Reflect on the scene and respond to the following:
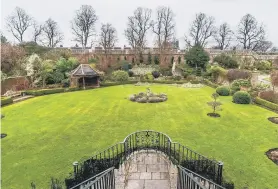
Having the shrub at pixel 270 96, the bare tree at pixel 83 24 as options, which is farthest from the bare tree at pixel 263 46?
the shrub at pixel 270 96

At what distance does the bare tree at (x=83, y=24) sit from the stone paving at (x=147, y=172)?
146ft

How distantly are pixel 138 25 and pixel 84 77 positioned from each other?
24.7 metres

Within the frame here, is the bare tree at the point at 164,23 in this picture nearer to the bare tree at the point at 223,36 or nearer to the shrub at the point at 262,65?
the bare tree at the point at 223,36

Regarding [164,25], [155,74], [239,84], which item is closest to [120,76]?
[155,74]

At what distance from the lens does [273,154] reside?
10586 mm

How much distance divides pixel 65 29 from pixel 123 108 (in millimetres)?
43496

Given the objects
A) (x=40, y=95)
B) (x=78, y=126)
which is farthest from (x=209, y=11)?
(x=78, y=126)

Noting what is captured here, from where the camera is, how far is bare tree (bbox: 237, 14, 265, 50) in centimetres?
5447

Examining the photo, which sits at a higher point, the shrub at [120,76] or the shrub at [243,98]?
the shrub at [120,76]

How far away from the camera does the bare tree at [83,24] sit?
49.7m

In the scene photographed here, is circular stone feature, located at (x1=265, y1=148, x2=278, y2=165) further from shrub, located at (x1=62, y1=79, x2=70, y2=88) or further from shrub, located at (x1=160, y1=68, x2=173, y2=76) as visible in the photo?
shrub, located at (x1=160, y1=68, x2=173, y2=76)

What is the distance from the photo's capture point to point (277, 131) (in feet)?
44.2

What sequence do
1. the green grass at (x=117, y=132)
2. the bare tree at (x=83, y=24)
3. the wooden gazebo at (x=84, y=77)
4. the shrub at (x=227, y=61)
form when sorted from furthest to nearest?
the bare tree at (x=83, y=24), the shrub at (x=227, y=61), the wooden gazebo at (x=84, y=77), the green grass at (x=117, y=132)

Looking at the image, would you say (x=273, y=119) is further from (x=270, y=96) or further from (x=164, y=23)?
(x=164, y=23)
